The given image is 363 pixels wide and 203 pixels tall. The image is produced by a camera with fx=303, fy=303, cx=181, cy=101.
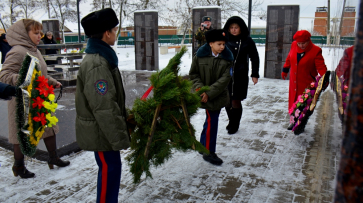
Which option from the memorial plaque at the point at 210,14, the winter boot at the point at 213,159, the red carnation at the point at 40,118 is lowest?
the winter boot at the point at 213,159

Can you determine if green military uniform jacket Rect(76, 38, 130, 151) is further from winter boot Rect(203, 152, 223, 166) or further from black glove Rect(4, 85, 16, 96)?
winter boot Rect(203, 152, 223, 166)

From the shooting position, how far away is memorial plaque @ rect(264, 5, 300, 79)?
9.94 m

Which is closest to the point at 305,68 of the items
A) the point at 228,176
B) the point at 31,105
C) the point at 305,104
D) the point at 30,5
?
the point at 305,104

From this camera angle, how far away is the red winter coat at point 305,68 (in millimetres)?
4473

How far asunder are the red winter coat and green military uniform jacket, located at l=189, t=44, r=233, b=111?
1474 millimetres

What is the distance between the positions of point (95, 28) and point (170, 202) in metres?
1.70

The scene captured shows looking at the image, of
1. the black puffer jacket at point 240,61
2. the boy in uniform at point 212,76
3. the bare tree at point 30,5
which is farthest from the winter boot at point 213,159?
the bare tree at point 30,5

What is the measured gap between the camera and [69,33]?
44594 mm

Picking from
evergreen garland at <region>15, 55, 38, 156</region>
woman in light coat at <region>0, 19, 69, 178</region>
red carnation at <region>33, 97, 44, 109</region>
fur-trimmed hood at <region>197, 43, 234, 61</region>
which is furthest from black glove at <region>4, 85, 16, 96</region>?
fur-trimmed hood at <region>197, 43, 234, 61</region>

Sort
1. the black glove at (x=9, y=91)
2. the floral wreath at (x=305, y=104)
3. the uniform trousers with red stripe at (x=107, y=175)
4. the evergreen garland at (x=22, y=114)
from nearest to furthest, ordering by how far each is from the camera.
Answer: the uniform trousers with red stripe at (x=107, y=175) < the black glove at (x=9, y=91) < the evergreen garland at (x=22, y=114) < the floral wreath at (x=305, y=104)

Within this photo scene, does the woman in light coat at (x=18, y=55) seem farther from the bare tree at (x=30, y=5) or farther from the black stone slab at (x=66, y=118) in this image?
the bare tree at (x=30, y=5)

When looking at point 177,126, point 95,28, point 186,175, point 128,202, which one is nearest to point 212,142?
point 186,175

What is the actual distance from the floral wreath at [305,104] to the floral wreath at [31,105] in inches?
132

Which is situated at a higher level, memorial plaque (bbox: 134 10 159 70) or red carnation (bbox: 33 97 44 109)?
memorial plaque (bbox: 134 10 159 70)
